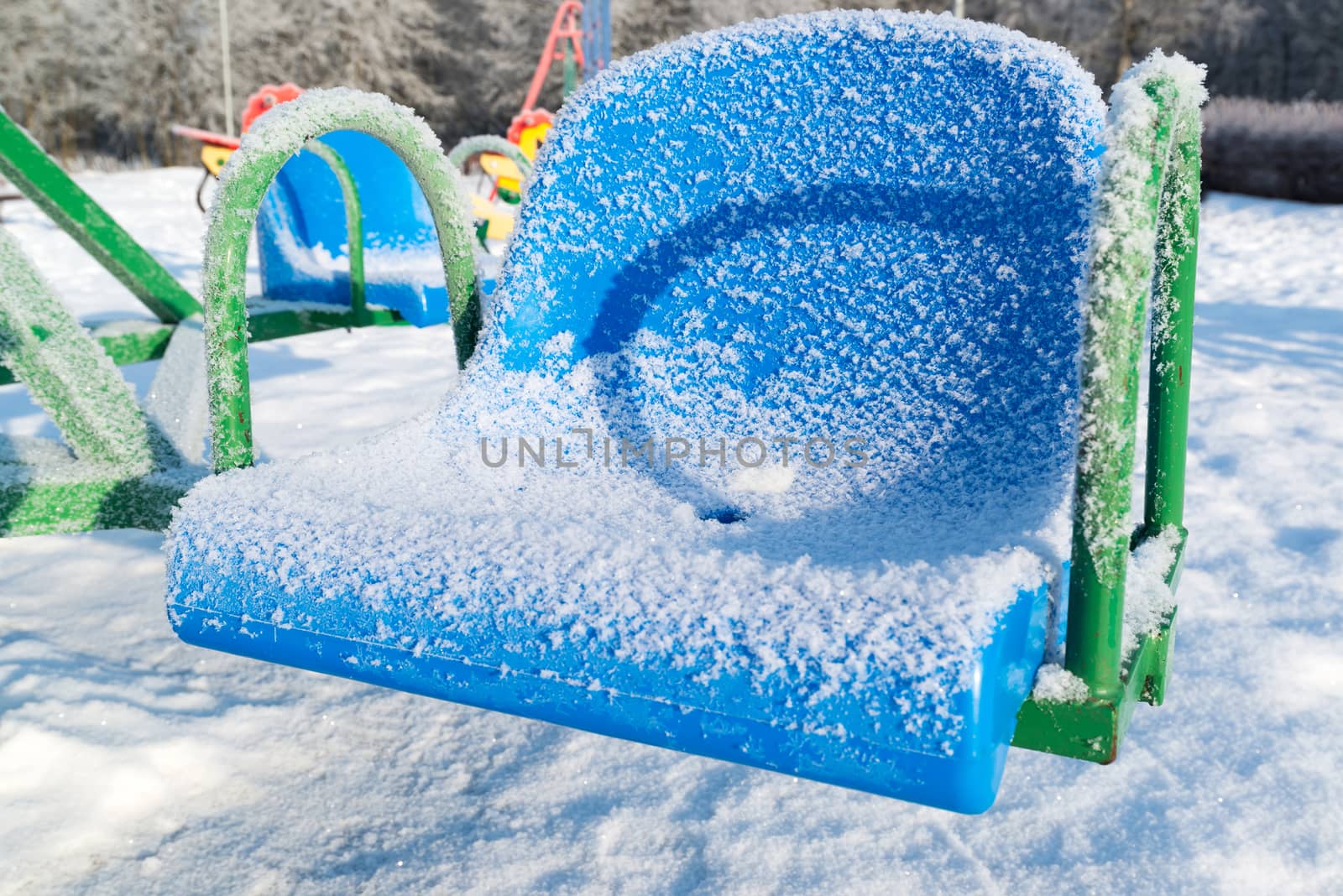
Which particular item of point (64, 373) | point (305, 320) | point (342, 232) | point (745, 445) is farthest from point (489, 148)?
point (745, 445)

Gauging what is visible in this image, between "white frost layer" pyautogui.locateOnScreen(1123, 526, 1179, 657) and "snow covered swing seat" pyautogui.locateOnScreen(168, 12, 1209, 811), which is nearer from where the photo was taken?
"snow covered swing seat" pyautogui.locateOnScreen(168, 12, 1209, 811)

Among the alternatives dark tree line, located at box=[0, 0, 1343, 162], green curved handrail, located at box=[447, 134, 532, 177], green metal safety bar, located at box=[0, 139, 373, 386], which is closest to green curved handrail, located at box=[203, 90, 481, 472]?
green metal safety bar, located at box=[0, 139, 373, 386]

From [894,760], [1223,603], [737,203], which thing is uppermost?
[737,203]

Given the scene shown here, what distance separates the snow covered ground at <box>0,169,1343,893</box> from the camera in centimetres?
109

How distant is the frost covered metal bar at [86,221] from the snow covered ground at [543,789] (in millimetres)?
514

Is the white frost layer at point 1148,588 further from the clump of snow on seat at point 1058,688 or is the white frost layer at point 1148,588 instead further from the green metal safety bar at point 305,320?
the green metal safety bar at point 305,320

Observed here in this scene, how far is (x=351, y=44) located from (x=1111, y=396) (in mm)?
21750

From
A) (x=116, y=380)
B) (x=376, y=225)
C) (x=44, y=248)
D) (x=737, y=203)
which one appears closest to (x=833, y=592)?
(x=737, y=203)

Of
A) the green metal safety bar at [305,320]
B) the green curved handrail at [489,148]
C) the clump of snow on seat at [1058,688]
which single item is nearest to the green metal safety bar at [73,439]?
the green metal safety bar at [305,320]

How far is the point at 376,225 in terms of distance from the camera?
3.12m

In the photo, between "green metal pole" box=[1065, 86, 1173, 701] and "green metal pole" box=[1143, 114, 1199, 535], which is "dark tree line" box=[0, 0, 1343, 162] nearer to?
"green metal pole" box=[1143, 114, 1199, 535]

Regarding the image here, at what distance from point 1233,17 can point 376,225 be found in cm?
1934

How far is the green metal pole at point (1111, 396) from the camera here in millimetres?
629

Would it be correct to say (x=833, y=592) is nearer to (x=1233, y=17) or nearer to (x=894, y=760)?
(x=894, y=760)
